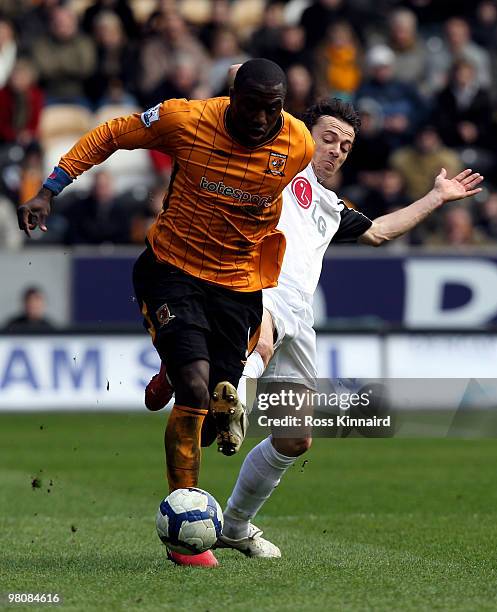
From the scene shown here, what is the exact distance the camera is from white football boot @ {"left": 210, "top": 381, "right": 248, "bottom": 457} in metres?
6.48

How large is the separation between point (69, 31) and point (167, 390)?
12793 mm

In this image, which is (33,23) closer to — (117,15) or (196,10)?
(117,15)

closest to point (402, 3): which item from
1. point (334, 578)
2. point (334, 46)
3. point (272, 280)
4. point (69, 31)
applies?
point (334, 46)

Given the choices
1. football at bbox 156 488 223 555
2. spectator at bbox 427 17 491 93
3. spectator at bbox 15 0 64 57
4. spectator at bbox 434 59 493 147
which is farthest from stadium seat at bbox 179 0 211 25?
football at bbox 156 488 223 555

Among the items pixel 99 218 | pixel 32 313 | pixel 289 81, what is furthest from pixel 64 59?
pixel 32 313

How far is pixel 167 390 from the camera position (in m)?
7.27

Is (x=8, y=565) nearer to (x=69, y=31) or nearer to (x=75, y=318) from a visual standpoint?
(x=75, y=318)

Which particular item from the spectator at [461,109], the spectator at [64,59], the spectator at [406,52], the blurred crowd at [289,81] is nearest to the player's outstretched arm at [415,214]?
the blurred crowd at [289,81]

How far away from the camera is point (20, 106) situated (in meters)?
18.3

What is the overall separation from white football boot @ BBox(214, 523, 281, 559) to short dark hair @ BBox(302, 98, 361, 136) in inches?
89.9

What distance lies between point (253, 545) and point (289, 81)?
11.0 meters

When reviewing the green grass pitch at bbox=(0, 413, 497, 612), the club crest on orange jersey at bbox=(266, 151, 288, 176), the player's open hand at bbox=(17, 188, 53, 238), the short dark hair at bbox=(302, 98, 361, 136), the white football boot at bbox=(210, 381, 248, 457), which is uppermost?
the short dark hair at bbox=(302, 98, 361, 136)

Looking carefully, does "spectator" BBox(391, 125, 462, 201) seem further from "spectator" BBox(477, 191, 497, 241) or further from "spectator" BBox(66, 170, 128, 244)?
"spectator" BBox(66, 170, 128, 244)

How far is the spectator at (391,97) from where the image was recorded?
61.8 feet
